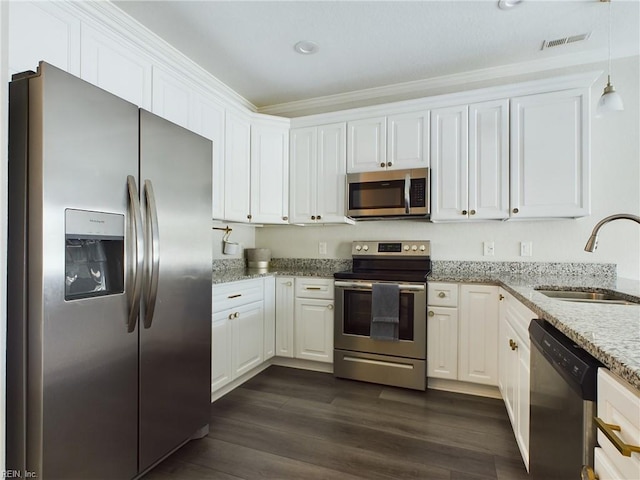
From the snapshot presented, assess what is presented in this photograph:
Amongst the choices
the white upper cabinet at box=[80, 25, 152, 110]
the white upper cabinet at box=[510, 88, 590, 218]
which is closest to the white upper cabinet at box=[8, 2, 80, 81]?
the white upper cabinet at box=[80, 25, 152, 110]

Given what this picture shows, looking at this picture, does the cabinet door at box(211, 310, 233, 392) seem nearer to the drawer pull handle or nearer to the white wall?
the white wall

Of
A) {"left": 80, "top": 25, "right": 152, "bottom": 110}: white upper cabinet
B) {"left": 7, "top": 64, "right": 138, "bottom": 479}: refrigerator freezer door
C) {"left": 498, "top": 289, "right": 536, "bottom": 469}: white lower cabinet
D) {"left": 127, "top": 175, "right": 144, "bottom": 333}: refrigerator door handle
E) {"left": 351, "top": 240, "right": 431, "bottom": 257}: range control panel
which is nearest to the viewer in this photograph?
{"left": 7, "top": 64, "right": 138, "bottom": 479}: refrigerator freezer door

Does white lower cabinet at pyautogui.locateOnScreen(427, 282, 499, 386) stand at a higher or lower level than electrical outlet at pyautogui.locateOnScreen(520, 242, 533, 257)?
lower

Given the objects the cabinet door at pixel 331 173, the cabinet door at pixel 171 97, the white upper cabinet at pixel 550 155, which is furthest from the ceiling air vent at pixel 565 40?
the cabinet door at pixel 171 97

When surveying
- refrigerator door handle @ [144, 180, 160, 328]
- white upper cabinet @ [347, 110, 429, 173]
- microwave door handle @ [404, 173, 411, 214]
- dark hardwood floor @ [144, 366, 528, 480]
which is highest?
white upper cabinet @ [347, 110, 429, 173]

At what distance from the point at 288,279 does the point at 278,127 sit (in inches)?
57.1

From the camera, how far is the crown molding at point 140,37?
1.89m

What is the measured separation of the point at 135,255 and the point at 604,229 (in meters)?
3.24

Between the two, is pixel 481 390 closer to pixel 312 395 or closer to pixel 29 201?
pixel 312 395

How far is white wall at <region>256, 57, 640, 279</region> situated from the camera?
262 cm

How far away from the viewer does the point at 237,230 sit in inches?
A: 137

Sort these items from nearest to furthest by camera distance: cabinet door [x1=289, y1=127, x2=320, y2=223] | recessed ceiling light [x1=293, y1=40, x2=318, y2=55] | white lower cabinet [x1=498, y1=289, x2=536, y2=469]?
white lower cabinet [x1=498, y1=289, x2=536, y2=469] < recessed ceiling light [x1=293, y1=40, x2=318, y2=55] < cabinet door [x1=289, y1=127, x2=320, y2=223]

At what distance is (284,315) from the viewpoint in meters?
3.13

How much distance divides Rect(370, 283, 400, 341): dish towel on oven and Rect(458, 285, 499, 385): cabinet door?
483mm
